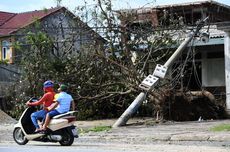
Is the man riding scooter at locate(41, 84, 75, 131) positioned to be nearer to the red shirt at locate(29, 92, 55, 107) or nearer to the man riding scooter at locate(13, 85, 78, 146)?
the man riding scooter at locate(13, 85, 78, 146)

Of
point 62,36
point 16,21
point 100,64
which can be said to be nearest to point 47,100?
point 100,64

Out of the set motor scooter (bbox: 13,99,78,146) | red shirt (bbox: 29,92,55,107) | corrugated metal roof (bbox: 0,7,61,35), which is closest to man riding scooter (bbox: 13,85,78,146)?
motor scooter (bbox: 13,99,78,146)

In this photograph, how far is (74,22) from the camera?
76.8 feet

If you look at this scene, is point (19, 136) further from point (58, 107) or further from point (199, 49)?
point (199, 49)

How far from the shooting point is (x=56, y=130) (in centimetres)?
1308

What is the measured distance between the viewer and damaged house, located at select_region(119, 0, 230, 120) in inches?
864

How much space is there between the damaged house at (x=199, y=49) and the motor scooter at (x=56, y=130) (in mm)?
8713

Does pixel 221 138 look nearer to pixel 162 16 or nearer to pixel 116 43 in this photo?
pixel 116 43

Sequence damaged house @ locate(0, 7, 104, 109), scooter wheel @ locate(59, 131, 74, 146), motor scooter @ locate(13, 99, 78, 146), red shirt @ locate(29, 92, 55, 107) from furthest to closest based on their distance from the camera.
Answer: damaged house @ locate(0, 7, 104, 109), red shirt @ locate(29, 92, 55, 107), scooter wheel @ locate(59, 131, 74, 146), motor scooter @ locate(13, 99, 78, 146)

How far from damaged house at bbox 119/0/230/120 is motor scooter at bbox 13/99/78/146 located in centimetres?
871

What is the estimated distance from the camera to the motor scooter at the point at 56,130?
13.0 meters

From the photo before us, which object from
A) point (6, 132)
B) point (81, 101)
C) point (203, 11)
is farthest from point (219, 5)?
point (6, 132)

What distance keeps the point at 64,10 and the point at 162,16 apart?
4.89 metres

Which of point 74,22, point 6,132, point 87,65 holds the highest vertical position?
point 74,22
